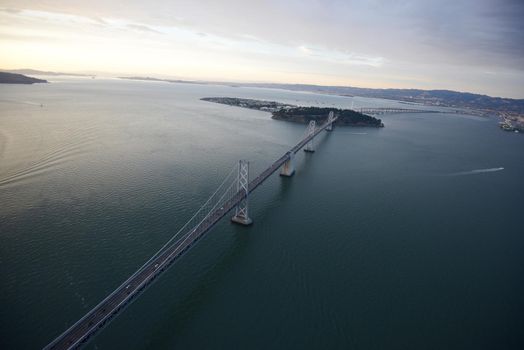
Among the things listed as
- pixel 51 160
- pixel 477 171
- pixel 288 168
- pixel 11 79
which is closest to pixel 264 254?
pixel 288 168

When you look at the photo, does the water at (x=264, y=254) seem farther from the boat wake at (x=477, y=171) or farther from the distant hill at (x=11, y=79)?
the distant hill at (x=11, y=79)

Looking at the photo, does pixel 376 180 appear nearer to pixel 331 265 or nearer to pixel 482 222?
pixel 482 222

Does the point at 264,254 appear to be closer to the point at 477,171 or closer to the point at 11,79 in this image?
the point at 477,171

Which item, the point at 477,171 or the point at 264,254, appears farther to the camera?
→ the point at 477,171

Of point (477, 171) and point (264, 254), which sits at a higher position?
point (477, 171)

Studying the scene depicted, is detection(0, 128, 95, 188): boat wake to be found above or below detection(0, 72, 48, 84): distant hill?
below

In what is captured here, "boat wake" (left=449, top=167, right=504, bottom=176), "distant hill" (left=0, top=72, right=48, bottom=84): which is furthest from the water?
"distant hill" (left=0, top=72, right=48, bottom=84)

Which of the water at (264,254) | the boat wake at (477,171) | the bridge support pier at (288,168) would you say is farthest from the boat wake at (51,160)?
the boat wake at (477,171)

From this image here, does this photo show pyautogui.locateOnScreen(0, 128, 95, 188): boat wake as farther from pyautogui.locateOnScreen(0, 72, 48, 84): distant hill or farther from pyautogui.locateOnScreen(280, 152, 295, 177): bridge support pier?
pyautogui.locateOnScreen(0, 72, 48, 84): distant hill

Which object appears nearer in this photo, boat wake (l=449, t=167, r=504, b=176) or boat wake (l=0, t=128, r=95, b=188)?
boat wake (l=0, t=128, r=95, b=188)

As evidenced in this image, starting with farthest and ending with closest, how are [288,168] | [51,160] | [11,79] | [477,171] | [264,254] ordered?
[11,79] < [477,171] < [288,168] < [51,160] < [264,254]
